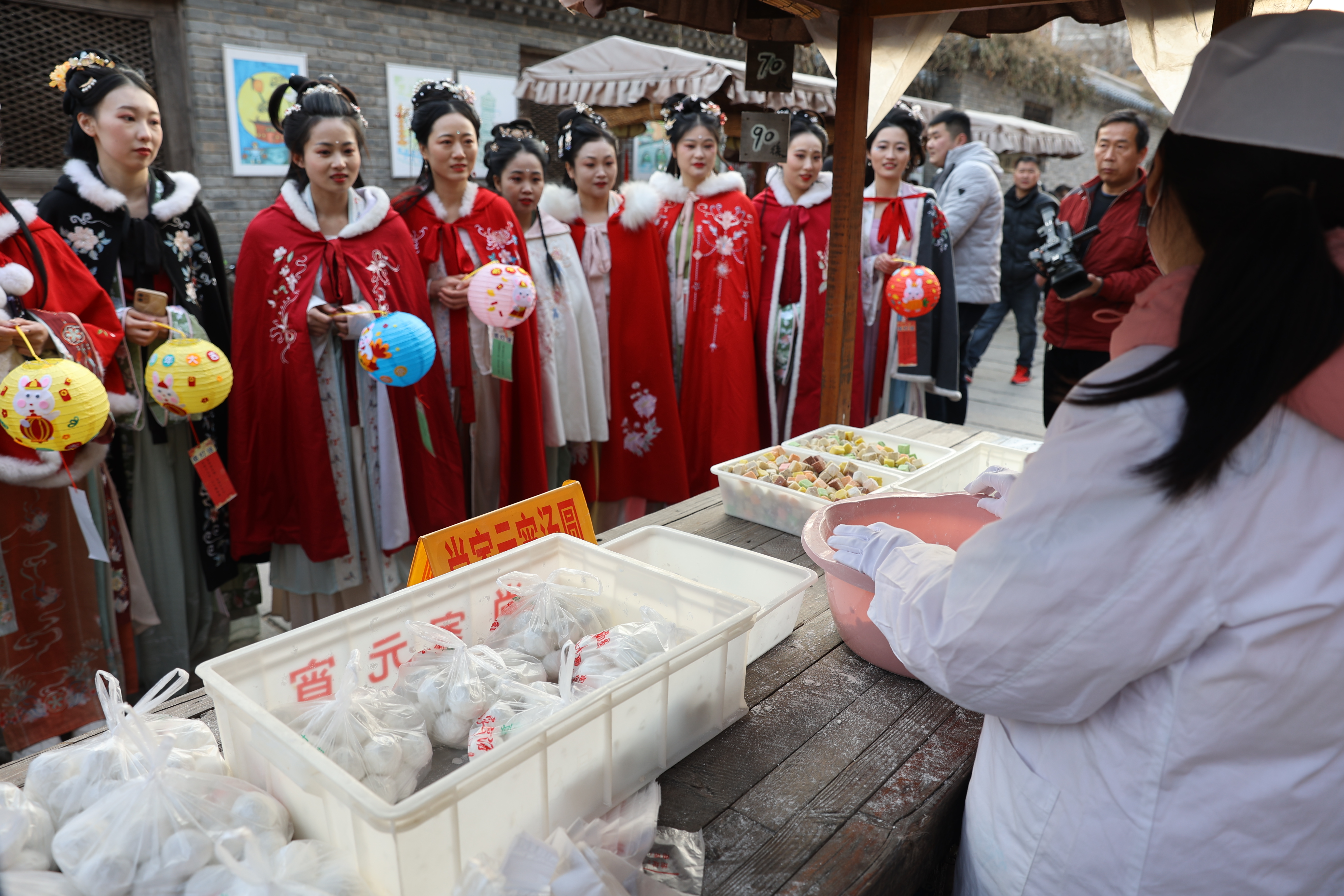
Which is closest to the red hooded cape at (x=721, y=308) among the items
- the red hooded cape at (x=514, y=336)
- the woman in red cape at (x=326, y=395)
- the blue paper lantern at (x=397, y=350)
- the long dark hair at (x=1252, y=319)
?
the red hooded cape at (x=514, y=336)

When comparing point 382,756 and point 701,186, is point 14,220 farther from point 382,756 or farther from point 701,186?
point 701,186

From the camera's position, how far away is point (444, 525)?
3.21 m

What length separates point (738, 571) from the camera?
5.57 feet

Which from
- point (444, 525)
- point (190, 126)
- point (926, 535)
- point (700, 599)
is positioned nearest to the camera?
point (700, 599)

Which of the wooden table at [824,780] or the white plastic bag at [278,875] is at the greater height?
the white plastic bag at [278,875]

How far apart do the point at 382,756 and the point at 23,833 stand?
1.19 feet

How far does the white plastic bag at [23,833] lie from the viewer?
856mm

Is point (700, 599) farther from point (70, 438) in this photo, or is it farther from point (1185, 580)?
point (70, 438)

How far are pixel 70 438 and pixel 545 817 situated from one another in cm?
165

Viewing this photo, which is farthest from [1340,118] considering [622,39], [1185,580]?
[622,39]

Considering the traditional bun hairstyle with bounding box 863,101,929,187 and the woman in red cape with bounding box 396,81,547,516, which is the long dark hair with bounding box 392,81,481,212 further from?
the traditional bun hairstyle with bounding box 863,101,929,187

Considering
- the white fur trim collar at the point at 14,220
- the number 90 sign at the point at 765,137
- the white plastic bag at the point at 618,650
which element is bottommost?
the white plastic bag at the point at 618,650

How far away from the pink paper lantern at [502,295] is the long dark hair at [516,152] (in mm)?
622

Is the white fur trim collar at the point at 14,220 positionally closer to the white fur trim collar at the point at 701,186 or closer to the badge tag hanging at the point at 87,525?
the badge tag hanging at the point at 87,525
